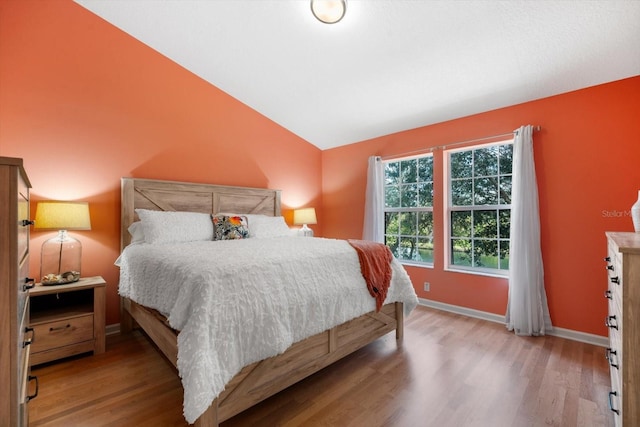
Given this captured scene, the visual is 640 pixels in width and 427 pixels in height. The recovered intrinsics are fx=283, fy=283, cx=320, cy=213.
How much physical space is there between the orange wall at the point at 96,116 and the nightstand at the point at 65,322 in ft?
1.08

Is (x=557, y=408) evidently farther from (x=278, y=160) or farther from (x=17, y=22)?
(x=17, y=22)

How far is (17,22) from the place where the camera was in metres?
2.37

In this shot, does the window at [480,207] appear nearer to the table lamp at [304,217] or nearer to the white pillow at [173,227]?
the table lamp at [304,217]

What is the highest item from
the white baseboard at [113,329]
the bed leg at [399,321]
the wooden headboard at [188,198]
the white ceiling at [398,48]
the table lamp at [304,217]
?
the white ceiling at [398,48]

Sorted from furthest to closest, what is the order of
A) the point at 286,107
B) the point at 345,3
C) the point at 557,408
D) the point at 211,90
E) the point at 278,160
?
the point at 278,160 < the point at 286,107 < the point at 211,90 < the point at 345,3 < the point at 557,408

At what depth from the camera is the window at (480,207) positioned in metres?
3.11

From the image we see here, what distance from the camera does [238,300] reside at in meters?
1.45

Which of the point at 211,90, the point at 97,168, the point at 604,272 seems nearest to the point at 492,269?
the point at 604,272

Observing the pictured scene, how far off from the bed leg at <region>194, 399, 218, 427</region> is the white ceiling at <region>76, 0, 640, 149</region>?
2759 millimetres

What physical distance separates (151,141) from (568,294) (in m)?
4.41

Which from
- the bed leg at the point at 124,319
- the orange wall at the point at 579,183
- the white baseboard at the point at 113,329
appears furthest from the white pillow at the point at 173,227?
the orange wall at the point at 579,183

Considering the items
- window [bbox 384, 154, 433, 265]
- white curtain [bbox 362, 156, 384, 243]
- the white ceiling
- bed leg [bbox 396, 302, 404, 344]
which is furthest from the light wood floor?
the white ceiling

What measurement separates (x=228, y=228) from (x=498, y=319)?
3.02m

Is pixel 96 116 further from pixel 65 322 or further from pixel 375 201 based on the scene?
pixel 375 201
